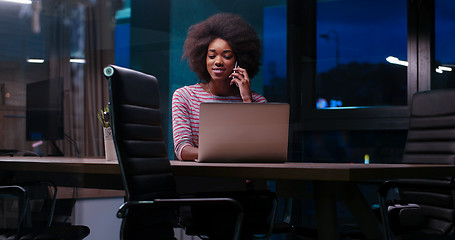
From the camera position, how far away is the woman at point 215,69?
107 inches

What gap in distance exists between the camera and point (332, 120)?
175 inches

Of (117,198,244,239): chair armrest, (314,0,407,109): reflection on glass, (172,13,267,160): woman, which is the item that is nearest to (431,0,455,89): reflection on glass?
(314,0,407,109): reflection on glass

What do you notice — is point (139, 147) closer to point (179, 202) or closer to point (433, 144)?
point (179, 202)

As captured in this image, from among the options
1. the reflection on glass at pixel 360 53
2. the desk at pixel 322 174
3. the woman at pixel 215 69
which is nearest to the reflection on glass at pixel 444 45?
the reflection on glass at pixel 360 53

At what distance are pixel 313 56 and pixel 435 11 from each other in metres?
1.10

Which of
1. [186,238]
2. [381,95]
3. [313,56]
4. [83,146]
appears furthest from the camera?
[313,56]

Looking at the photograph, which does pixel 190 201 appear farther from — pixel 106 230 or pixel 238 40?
pixel 238 40

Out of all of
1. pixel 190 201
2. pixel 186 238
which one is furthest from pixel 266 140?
pixel 186 238

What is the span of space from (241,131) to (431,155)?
1.59 metres

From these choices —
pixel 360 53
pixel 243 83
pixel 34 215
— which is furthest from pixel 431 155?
pixel 34 215

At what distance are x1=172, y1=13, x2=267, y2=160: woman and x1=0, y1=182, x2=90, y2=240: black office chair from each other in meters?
0.64

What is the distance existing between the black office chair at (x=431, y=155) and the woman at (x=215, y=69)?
96cm

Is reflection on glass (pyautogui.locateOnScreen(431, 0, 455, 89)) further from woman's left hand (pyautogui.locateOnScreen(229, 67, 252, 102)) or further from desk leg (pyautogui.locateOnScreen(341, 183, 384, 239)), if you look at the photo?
desk leg (pyautogui.locateOnScreen(341, 183, 384, 239))

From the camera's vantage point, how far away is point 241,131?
1893mm
